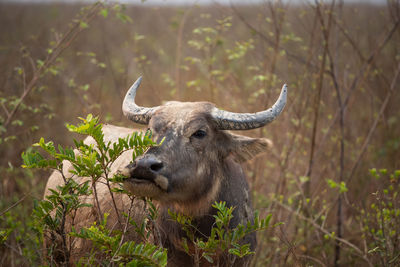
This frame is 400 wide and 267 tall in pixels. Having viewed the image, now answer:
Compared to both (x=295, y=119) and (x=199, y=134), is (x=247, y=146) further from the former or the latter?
(x=295, y=119)

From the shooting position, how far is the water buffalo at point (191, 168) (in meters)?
2.75

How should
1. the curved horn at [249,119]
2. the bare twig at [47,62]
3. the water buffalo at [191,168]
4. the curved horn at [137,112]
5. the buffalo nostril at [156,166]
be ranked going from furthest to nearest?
1. the bare twig at [47,62]
2. the curved horn at [137,112]
3. the curved horn at [249,119]
4. the water buffalo at [191,168]
5. the buffalo nostril at [156,166]

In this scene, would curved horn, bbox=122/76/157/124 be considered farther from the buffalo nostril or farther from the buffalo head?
the buffalo nostril

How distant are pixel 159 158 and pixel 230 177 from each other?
97 cm

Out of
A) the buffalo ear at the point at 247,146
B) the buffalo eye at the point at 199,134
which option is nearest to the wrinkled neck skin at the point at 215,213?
the buffalo ear at the point at 247,146

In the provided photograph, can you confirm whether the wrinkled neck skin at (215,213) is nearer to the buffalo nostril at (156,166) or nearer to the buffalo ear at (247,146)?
the buffalo ear at (247,146)

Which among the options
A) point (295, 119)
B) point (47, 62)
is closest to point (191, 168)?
point (47, 62)

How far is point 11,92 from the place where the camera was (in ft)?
17.8

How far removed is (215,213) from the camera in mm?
3266

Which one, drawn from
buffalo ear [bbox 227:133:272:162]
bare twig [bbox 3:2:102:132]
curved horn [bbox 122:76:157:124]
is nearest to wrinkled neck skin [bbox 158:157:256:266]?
buffalo ear [bbox 227:133:272:162]

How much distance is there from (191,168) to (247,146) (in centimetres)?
70

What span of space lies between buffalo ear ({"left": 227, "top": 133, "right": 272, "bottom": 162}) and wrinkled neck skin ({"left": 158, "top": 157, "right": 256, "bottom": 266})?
0.15 m

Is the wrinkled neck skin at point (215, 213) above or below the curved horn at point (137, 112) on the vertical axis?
below

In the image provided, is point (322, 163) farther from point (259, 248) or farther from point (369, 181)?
point (259, 248)
